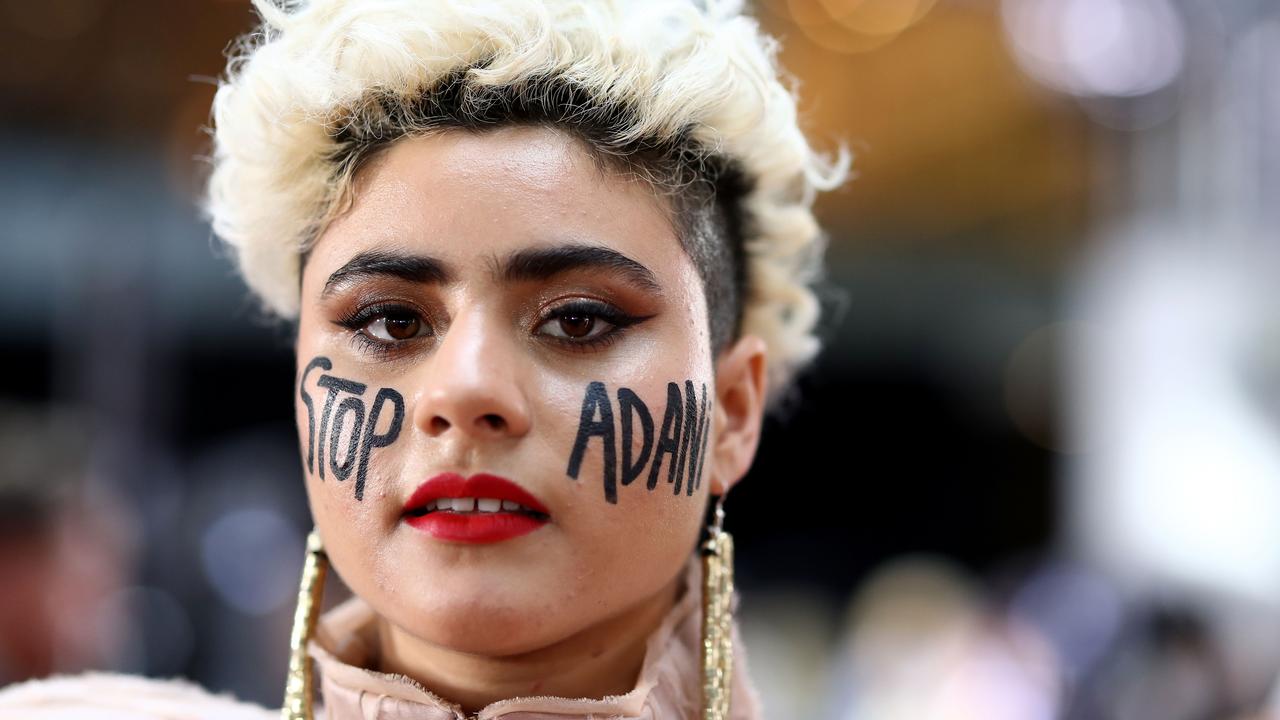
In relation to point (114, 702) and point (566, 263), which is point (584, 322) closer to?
point (566, 263)

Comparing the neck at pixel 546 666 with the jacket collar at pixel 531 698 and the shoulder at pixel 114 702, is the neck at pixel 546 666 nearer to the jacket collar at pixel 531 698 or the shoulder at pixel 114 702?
the jacket collar at pixel 531 698

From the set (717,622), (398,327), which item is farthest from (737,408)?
(398,327)

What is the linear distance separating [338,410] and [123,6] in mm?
3455

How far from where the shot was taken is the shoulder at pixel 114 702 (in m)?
1.67

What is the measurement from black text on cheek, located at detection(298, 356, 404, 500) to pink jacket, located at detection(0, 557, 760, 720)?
0.90 feet

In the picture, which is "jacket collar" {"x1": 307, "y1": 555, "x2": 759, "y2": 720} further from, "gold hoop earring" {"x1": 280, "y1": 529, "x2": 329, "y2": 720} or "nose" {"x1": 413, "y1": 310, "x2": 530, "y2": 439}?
"nose" {"x1": 413, "y1": 310, "x2": 530, "y2": 439}

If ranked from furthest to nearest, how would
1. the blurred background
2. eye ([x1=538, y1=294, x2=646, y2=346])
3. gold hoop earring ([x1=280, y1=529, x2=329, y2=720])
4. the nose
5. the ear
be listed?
the blurred background → the ear → gold hoop earring ([x1=280, y1=529, x2=329, y2=720]) → eye ([x1=538, y1=294, x2=646, y2=346]) → the nose

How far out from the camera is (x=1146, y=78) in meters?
4.94

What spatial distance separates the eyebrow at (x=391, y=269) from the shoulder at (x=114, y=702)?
70cm

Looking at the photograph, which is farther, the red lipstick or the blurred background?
the blurred background

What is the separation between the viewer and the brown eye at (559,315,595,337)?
152cm

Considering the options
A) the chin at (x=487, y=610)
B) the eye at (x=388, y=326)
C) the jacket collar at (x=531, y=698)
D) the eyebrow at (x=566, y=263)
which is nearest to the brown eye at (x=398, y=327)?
the eye at (x=388, y=326)

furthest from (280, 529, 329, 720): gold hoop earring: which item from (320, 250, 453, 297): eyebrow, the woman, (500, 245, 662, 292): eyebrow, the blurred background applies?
the blurred background

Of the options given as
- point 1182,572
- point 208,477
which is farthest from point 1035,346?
point 208,477
